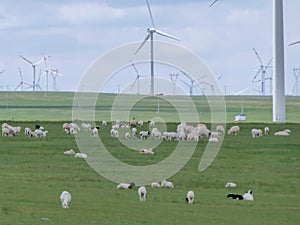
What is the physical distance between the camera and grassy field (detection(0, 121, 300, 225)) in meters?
20.9

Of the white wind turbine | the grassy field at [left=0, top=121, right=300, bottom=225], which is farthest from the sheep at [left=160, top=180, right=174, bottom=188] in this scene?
the white wind turbine

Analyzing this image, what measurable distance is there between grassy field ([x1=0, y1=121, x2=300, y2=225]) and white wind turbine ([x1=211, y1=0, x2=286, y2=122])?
3036cm

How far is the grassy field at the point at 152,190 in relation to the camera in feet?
68.6

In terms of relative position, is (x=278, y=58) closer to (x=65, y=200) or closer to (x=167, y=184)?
(x=167, y=184)

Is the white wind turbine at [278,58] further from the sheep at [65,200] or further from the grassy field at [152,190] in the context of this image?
the sheep at [65,200]

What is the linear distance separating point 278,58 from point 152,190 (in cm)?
5027

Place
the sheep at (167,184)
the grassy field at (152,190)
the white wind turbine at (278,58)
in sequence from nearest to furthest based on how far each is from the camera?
the grassy field at (152,190) < the sheep at (167,184) < the white wind turbine at (278,58)

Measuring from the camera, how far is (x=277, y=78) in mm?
76125

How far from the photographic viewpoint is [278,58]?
7556 centimetres

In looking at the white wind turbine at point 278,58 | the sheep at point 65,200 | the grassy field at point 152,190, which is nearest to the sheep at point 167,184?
the grassy field at point 152,190

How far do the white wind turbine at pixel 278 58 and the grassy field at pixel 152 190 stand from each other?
3036 centimetres

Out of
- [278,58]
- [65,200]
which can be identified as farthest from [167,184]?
[278,58]

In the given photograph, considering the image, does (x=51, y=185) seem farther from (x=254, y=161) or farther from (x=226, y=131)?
(x=226, y=131)

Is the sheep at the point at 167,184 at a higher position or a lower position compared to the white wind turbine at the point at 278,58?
lower
